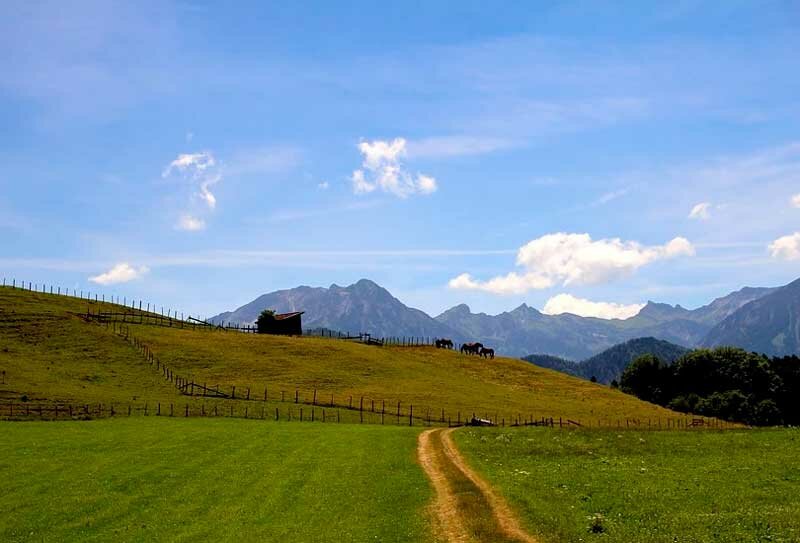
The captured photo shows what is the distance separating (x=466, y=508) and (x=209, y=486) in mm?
17501

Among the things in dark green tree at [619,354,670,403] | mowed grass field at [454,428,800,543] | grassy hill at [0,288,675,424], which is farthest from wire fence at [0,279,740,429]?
dark green tree at [619,354,670,403]

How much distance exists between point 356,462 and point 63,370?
72.1 m

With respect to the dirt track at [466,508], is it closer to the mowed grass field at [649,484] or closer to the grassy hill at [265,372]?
the mowed grass field at [649,484]

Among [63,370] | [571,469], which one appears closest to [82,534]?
[571,469]

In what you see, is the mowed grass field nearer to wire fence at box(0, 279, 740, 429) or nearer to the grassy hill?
wire fence at box(0, 279, 740, 429)

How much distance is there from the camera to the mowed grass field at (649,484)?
26.6 meters

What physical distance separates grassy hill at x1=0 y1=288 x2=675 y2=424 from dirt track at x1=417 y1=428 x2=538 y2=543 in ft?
157

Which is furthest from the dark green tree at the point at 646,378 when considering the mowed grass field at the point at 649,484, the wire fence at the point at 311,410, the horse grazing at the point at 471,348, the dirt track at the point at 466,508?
the dirt track at the point at 466,508

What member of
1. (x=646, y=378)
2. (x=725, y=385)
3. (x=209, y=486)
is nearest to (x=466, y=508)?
(x=209, y=486)

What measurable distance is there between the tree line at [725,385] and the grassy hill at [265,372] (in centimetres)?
3080

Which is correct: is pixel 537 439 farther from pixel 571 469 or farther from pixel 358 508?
pixel 358 508

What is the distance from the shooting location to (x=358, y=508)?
1383 inches

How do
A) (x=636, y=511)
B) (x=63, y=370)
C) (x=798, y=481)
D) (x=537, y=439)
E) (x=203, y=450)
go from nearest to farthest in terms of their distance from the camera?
(x=636, y=511), (x=798, y=481), (x=203, y=450), (x=537, y=439), (x=63, y=370)

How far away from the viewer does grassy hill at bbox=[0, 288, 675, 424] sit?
97750 mm
